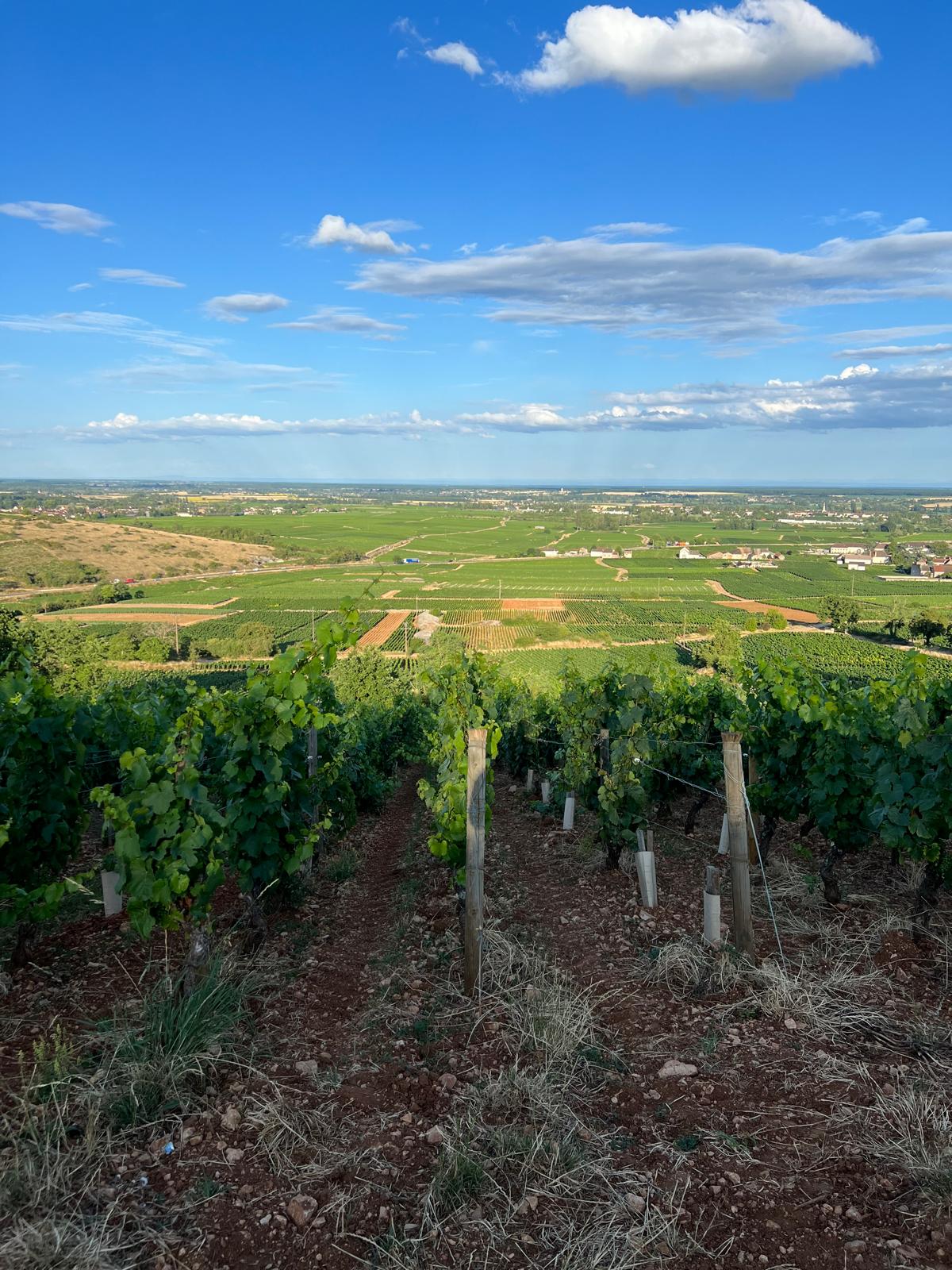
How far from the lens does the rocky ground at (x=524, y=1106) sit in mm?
2895

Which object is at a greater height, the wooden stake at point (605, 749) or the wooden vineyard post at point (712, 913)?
the wooden stake at point (605, 749)

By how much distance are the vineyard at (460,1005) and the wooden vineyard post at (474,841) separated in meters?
0.02

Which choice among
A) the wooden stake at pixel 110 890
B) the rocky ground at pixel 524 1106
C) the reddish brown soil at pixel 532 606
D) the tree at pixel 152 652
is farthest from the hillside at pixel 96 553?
the rocky ground at pixel 524 1106

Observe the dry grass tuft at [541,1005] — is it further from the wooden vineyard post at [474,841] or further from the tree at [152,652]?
the tree at [152,652]

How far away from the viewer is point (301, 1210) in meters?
3.02

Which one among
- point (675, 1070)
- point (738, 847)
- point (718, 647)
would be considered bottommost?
point (718, 647)

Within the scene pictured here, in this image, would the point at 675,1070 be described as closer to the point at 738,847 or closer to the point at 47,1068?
the point at 738,847

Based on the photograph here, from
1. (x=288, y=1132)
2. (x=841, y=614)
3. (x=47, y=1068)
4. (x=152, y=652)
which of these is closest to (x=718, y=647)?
(x=841, y=614)

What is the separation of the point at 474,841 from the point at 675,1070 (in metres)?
1.72

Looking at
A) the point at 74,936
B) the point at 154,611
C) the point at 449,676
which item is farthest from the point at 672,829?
the point at 154,611

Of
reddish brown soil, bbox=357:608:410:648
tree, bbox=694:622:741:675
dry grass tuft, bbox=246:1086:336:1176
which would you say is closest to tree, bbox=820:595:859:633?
tree, bbox=694:622:741:675

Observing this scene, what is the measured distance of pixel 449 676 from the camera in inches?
408

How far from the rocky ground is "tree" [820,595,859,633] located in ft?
171

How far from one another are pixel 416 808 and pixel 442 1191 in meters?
Result: 10.6
